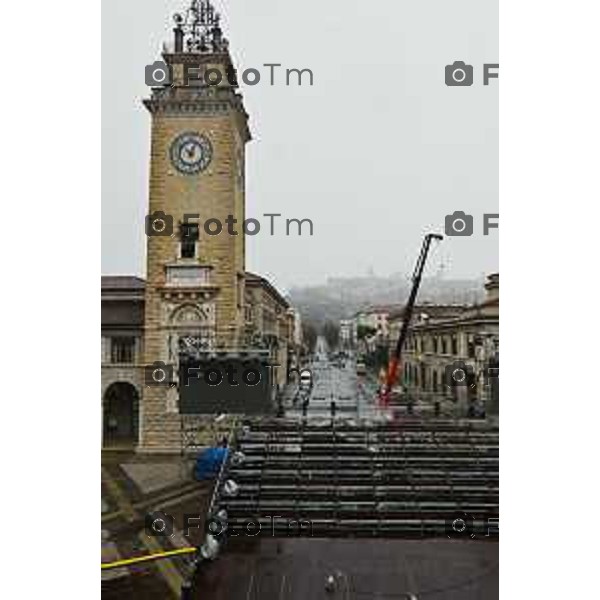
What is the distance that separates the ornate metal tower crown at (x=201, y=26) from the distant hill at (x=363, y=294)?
53.3 inches

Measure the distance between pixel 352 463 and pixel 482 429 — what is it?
0.88 m

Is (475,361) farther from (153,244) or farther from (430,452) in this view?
(153,244)

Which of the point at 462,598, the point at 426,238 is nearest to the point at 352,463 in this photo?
the point at 462,598

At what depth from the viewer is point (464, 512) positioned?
160 inches

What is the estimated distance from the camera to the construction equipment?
351 cm

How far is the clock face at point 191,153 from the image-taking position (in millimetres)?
4301
